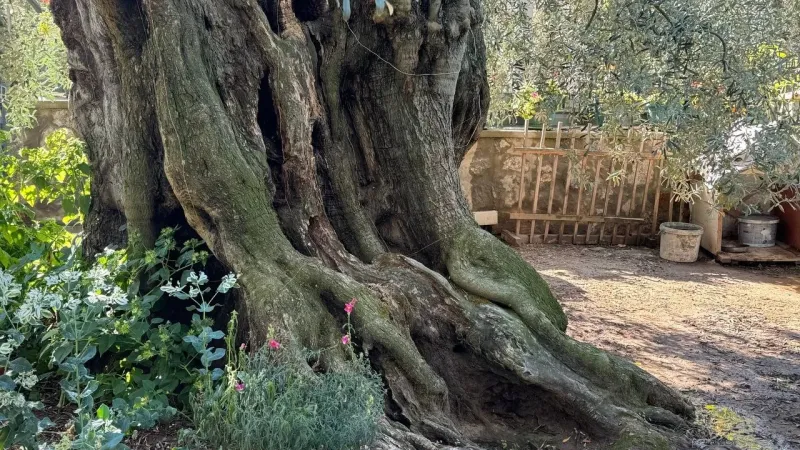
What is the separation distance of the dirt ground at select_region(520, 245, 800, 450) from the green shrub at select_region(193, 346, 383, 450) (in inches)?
95.8

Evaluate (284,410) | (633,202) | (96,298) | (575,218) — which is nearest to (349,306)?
(284,410)

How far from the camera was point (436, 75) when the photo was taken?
4863 millimetres

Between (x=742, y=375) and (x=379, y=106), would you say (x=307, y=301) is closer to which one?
(x=379, y=106)

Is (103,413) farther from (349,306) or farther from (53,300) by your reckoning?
(349,306)

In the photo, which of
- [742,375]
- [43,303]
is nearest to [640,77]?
[742,375]

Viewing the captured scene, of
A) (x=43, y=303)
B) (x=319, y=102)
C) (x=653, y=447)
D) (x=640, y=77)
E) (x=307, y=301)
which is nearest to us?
(x=43, y=303)

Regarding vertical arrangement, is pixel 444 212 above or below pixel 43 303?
above

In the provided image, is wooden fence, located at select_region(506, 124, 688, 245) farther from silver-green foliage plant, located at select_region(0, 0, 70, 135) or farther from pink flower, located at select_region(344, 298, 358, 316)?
pink flower, located at select_region(344, 298, 358, 316)

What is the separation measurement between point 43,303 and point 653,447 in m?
3.04

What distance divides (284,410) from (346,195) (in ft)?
6.42

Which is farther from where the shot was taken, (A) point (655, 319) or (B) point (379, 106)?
(A) point (655, 319)

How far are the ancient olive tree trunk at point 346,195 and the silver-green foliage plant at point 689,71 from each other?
4.09 feet

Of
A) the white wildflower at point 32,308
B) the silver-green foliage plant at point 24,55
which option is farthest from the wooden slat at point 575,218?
the white wildflower at point 32,308

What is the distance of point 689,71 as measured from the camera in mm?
5531
